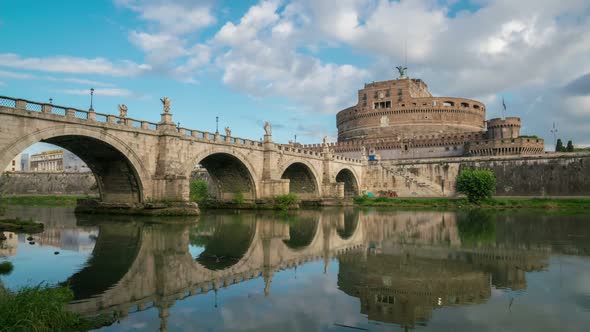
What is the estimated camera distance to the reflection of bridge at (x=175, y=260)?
32.4 feet

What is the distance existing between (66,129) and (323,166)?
33.4m

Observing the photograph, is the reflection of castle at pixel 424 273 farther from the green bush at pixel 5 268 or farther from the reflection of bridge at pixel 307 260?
the green bush at pixel 5 268

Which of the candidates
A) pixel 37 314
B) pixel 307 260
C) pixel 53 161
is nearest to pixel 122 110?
pixel 307 260

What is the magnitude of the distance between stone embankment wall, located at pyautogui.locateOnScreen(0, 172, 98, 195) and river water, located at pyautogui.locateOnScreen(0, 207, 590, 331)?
165 feet

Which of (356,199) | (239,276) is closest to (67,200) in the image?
(356,199)

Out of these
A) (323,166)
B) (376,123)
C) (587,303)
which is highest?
(376,123)

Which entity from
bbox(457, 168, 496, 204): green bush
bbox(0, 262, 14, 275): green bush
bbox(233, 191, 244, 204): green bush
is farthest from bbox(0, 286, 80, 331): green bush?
bbox(457, 168, 496, 204): green bush

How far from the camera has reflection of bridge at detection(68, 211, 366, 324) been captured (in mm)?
9866

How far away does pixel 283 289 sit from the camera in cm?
1083

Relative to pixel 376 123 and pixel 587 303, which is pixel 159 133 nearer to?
pixel 587 303

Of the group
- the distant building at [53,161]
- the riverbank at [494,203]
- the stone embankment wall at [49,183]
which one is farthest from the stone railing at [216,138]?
the distant building at [53,161]

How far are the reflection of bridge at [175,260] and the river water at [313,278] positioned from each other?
0.15 feet

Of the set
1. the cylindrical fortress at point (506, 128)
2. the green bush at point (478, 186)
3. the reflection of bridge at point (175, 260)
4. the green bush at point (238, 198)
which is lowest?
the reflection of bridge at point (175, 260)

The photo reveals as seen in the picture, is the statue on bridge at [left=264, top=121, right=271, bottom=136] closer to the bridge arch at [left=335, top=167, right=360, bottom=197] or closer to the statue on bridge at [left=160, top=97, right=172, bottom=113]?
the statue on bridge at [left=160, top=97, right=172, bottom=113]
